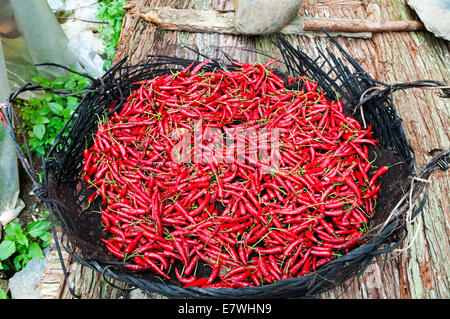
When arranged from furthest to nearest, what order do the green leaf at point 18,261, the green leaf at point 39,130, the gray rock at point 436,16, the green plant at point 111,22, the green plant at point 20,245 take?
the green plant at point 111,22 < the gray rock at point 436,16 < the green leaf at point 39,130 < the green leaf at point 18,261 < the green plant at point 20,245

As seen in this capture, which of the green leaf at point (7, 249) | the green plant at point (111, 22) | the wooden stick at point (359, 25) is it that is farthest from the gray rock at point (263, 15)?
the green leaf at point (7, 249)

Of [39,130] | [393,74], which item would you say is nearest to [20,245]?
[39,130]

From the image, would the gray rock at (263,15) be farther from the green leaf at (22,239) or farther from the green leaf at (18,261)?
the green leaf at (18,261)

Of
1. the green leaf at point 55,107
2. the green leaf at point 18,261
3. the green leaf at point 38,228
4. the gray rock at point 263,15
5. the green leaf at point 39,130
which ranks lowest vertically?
the green leaf at point 18,261

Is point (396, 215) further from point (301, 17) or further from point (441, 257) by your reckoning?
point (301, 17)

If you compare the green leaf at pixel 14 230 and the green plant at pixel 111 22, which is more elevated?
the green plant at pixel 111 22

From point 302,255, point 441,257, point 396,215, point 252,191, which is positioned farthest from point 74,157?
point 441,257

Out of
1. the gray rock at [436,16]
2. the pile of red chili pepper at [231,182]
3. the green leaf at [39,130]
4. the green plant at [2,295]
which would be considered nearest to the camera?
the pile of red chili pepper at [231,182]
